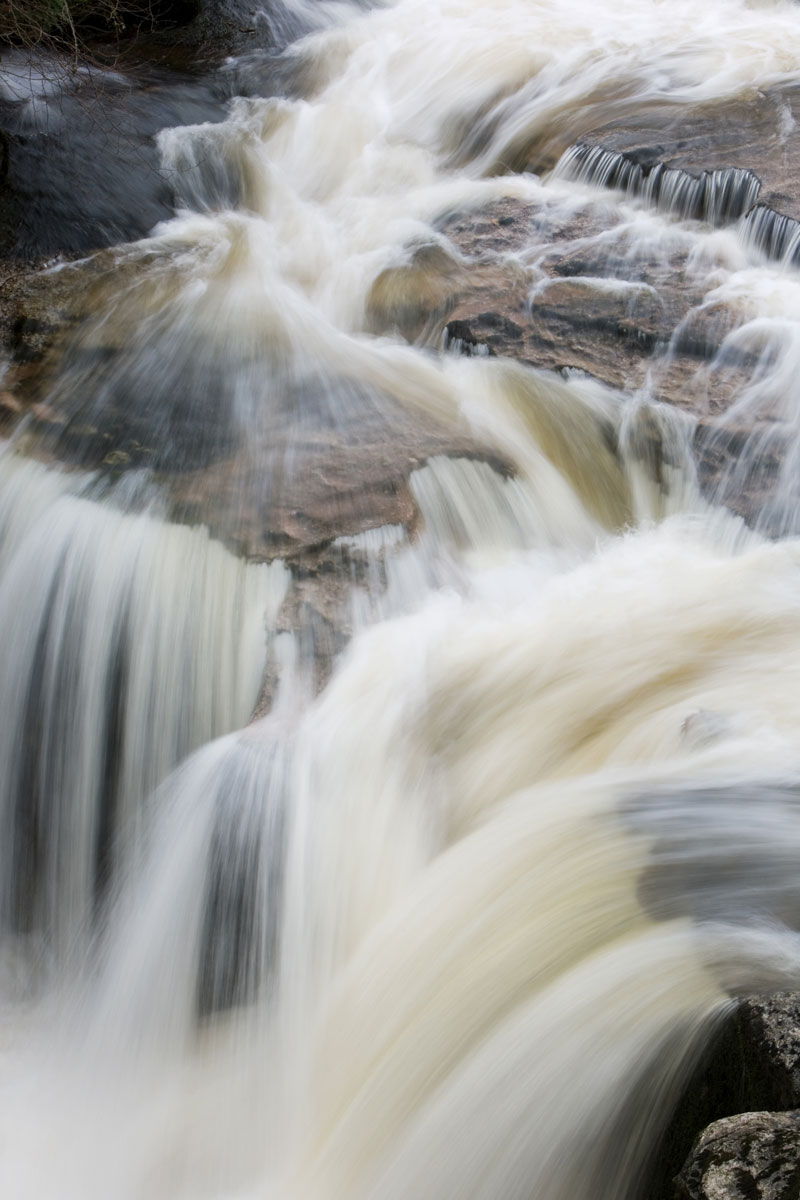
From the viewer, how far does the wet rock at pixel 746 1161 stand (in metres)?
1.79

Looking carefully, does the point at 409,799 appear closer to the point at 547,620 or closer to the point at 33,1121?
the point at 547,620

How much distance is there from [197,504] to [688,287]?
114 inches

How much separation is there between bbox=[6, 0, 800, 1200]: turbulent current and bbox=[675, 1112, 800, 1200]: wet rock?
0.37 metres

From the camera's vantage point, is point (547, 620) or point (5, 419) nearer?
point (547, 620)

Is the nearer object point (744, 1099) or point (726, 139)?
point (744, 1099)

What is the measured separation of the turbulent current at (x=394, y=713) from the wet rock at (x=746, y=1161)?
14.7 inches

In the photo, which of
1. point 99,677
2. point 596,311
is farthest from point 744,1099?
point 596,311

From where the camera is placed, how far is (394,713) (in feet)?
12.3

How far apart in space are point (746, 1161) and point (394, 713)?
210 cm

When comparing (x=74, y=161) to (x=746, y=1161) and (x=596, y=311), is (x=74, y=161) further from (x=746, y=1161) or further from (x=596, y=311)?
(x=746, y=1161)

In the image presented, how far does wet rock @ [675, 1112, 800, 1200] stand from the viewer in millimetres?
1787

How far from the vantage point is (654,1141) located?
232cm

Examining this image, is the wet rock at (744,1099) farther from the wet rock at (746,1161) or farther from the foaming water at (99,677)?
the foaming water at (99,677)

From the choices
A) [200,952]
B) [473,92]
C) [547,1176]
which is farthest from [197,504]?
[473,92]
